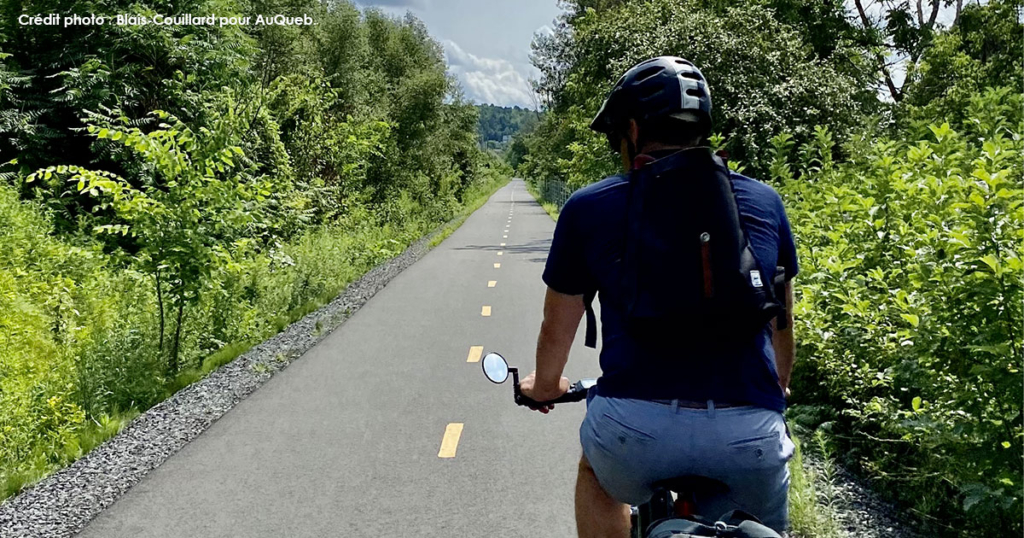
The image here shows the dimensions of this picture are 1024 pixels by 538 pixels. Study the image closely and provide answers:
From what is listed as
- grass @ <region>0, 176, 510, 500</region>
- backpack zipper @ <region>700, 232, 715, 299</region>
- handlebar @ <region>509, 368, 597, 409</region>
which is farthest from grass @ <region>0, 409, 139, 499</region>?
backpack zipper @ <region>700, 232, 715, 299</region>

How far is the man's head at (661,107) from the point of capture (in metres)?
2.23

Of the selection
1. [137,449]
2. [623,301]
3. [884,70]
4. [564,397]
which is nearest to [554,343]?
[564,397]

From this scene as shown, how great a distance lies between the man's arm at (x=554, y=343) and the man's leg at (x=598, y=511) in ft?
0.97

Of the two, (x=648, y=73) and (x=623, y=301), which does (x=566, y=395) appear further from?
(x=648, y=73)

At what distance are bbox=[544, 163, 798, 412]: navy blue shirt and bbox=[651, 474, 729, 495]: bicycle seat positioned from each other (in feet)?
0.64

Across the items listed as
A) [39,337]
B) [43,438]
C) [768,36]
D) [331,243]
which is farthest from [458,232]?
[43,438]

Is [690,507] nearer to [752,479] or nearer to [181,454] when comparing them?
[752,479]

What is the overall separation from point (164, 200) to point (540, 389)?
8.31m

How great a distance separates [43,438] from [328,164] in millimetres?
18746

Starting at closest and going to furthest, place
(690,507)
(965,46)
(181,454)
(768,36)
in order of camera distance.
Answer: (690,507), (181,454), (768,36), (965,46)

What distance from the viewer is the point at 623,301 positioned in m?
2.18

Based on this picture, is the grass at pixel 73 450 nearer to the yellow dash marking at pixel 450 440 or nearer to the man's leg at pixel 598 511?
the yellow dash marking at pixel 450 440

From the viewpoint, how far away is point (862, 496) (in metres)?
5.23

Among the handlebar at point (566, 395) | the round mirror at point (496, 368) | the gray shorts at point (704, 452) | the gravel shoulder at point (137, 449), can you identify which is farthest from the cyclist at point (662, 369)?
the gravel shoulder at point (137, 449)
